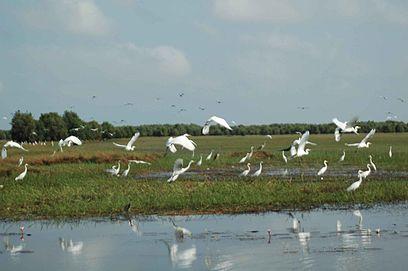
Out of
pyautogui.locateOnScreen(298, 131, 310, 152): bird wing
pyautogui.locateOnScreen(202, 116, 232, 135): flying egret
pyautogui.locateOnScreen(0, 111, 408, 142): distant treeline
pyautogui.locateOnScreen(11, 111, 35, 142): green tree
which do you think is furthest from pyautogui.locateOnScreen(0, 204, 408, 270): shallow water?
pyautogui.locateOnScreen(11, 111, 35, 142): green tree

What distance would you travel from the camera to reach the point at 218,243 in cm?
1700

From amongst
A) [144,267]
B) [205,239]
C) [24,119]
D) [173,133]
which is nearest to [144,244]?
[205,239]

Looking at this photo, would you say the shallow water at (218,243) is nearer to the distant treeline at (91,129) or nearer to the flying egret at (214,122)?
the flying egret at (214,122)

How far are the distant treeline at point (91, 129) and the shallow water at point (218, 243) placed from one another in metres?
55.9

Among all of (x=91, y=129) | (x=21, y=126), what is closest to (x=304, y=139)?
(x=91, y=129)

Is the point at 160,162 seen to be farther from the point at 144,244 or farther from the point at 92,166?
the point at 144,244

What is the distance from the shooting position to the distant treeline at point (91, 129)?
296 ft

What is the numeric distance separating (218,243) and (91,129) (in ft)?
189

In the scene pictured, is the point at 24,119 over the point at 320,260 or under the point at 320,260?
over

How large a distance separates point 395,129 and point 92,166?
267ft

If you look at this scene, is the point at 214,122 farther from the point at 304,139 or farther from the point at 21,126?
the point at 21,126

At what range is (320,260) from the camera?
14.7 m

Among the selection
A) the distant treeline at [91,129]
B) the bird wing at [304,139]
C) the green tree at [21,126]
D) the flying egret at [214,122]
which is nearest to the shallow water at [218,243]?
the flying egret at [214,122]

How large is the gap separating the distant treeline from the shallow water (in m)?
55.9
